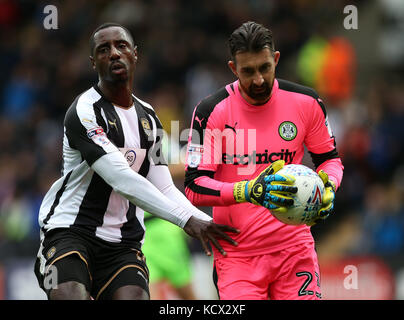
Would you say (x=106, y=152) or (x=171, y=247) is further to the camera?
(x=171, y=247)

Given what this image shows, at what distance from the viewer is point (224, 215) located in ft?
19.0

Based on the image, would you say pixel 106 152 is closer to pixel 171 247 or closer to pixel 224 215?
pixel 224 215

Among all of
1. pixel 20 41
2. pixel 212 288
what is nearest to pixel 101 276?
pixel 212 288

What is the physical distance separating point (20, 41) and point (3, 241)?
604 centimetres

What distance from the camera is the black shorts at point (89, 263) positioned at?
5320 mm

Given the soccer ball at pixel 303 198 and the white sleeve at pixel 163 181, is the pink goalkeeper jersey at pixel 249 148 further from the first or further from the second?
the soccer ball at pixel 303 198

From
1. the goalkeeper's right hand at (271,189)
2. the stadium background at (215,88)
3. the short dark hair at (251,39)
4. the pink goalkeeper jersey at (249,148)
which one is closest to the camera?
the goalkeeper's right hand at (271,189)

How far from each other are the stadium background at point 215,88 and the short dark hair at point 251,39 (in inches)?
172

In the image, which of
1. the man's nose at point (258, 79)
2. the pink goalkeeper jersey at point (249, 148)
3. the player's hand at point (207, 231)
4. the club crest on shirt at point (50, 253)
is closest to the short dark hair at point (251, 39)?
the man's nose at point (258, 79)

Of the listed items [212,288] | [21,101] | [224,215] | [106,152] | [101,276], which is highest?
[21,101]

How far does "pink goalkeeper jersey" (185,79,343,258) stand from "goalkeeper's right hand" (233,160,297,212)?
1.16 ft

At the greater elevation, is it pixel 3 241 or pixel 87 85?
pixel 87 85

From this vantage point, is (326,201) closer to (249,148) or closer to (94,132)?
(249,148)

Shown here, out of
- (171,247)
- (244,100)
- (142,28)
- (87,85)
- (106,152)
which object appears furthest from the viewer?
(142,28)
